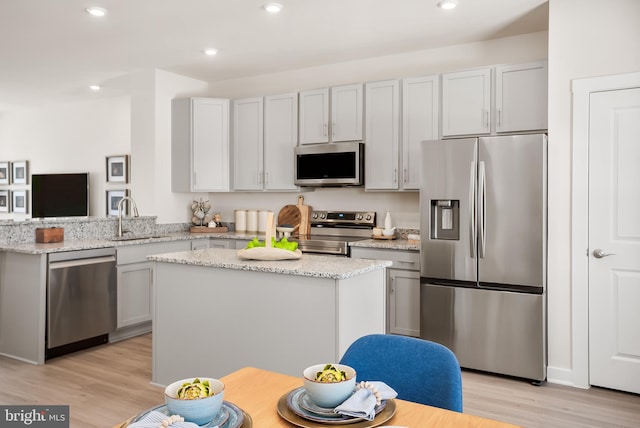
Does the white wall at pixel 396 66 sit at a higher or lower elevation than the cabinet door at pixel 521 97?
higher

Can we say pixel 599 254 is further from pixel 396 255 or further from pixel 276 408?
pixel 276 408

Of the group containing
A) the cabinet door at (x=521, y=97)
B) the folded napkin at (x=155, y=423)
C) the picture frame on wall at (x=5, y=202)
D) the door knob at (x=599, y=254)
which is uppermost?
the cabinet door at (x=521, y=97)

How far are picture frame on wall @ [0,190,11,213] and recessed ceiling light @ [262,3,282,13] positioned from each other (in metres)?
6.33

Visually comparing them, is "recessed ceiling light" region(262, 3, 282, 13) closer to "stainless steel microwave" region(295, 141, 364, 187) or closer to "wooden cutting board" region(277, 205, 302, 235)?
"stainless steel microwave" region(295, 141, 364, 187)

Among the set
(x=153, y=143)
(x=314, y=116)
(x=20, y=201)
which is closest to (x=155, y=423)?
(x=314, y=116)

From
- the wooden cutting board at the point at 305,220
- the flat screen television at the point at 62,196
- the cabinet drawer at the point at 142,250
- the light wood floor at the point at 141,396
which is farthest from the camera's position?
the flat screen television at the point at 62,196

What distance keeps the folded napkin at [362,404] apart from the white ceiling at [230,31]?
3.03 meters

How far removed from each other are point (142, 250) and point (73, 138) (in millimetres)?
3588

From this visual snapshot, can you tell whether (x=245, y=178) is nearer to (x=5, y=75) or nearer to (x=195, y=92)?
(x=195, y=92)

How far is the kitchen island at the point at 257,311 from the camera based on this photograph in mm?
2617

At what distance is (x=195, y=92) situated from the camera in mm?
5863

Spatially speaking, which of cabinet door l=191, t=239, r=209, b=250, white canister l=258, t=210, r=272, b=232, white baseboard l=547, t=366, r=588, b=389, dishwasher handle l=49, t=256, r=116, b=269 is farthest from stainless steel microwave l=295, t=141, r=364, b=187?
white baseboard l=547, t=366, r=588, b=389

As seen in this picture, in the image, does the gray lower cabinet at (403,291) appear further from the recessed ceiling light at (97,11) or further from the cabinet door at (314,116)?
the recessed ceiling light at (97,11)

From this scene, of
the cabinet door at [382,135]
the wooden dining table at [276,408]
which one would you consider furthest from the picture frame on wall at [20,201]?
the wooden dining table at [276,408]
